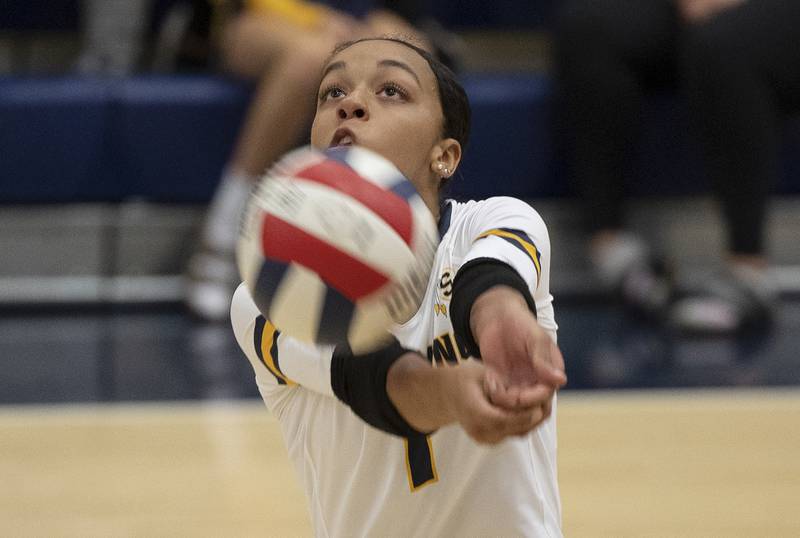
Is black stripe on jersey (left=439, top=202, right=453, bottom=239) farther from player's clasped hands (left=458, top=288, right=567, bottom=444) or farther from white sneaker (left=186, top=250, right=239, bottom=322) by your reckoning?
white sneaker (left=186, top=250, right=239, bottom=322)

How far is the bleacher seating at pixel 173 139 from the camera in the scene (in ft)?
13.8

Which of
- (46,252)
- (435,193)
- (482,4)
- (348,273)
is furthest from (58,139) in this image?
(348,273)

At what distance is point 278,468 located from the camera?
2605 millimetres

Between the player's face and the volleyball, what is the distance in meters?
0.15

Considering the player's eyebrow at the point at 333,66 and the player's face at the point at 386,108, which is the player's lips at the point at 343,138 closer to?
the player's face at the point at 386,108

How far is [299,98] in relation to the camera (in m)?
3.88

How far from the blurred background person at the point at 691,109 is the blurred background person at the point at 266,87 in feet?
1.93

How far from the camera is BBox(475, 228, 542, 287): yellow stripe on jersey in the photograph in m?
1.39

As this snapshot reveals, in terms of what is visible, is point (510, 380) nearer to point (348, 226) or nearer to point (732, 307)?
point (348, 226)

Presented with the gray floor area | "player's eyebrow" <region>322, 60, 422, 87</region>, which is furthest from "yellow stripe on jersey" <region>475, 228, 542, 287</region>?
the gray floor area

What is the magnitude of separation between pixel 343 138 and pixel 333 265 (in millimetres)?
251

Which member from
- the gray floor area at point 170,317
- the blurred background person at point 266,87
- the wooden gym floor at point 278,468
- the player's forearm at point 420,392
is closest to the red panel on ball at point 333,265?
the player's forearm at point 420,392

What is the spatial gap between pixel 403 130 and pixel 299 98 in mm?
2447

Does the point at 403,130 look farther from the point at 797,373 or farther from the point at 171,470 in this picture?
the point at 797,373
